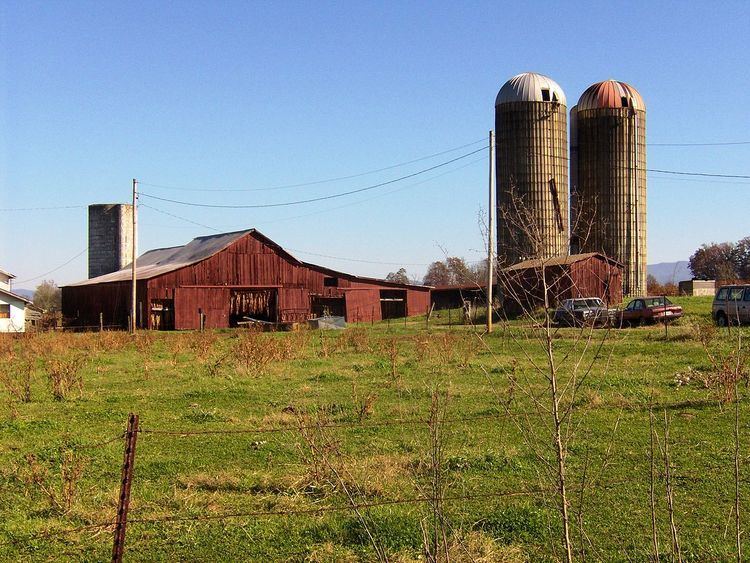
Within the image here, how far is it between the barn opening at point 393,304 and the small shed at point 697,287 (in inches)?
711

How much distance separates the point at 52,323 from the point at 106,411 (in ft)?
123

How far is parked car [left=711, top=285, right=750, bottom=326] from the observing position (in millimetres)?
28047

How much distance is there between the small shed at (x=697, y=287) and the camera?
50.0m

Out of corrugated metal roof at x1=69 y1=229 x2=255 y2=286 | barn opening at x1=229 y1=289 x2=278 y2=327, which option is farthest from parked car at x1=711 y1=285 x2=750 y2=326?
corrugated metal roof at x1=69 y1=229 x2=255 y2=286

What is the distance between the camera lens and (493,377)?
17.7 m

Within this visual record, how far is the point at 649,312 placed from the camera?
107ft

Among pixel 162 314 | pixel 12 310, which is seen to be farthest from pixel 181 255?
pixel 12 310

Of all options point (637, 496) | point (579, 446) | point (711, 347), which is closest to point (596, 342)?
point (711, 347)

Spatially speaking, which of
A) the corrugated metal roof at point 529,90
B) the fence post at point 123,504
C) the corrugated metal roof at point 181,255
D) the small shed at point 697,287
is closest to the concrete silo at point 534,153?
the corrugated metal roof at point 529,90

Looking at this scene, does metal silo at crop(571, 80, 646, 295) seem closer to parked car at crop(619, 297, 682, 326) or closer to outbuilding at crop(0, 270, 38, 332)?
parked car at crop(619, 297, 682, 326)

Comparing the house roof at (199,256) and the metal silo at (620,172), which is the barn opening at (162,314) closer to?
the house roof at (199,256)

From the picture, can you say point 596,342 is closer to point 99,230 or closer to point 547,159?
point 547,159

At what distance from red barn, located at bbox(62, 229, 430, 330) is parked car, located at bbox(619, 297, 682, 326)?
19224 mm

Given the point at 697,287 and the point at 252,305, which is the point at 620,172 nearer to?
the point at 697,287
